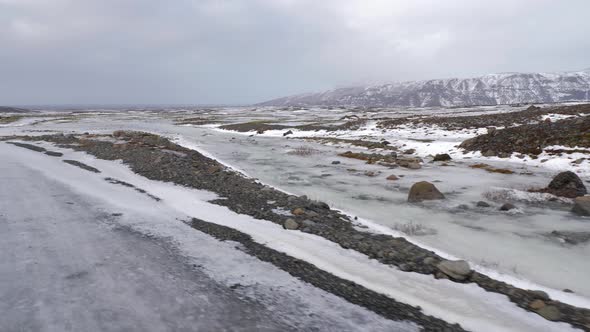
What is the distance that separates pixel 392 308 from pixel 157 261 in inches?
153

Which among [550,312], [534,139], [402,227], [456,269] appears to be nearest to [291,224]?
[402,227]

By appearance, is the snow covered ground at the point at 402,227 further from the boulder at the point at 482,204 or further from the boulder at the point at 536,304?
the boulder at the point at 482,204

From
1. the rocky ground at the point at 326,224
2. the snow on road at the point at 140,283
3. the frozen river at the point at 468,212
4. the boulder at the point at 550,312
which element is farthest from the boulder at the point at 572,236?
the snow on road at the point at 140,283

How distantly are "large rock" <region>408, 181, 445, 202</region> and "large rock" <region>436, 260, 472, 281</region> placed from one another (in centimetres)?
548

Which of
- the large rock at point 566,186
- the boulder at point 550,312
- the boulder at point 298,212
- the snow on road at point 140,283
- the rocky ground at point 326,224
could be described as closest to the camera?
the snow on road at point 140,283

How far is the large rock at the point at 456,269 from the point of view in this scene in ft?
18.2

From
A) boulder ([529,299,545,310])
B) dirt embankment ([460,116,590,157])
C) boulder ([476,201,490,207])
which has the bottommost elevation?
boulder ([476,201,490,207])

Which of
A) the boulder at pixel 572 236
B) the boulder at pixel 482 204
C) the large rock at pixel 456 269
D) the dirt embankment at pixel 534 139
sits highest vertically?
the dirt embankment at pixel 534 139

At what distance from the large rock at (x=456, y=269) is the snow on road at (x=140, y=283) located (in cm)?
169

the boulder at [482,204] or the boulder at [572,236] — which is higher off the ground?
the boulder at [482,204]

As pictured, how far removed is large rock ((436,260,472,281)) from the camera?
5.54m

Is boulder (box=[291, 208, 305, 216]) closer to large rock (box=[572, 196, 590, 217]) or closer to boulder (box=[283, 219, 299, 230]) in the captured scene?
boulder (box=[283, 219, 299, 230])

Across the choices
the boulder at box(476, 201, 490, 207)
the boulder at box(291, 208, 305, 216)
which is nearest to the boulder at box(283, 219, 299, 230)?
the boulder at box(291, 208, 305, 216)

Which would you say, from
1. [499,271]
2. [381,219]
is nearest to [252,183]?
[381,219]
